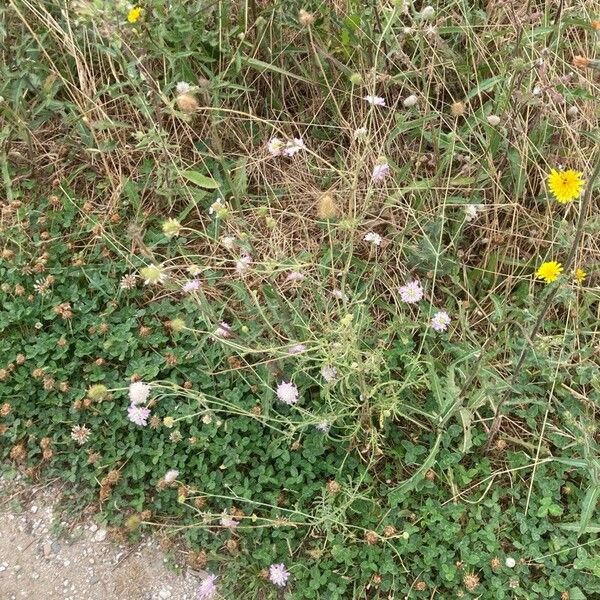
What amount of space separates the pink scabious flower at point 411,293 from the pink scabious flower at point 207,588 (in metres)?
0.91

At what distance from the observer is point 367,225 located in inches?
81.3

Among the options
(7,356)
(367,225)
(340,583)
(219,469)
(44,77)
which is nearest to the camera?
(340,583)

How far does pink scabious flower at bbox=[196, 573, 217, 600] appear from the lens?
1654 mm

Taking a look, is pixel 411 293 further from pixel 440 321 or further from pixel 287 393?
pixel 287 393

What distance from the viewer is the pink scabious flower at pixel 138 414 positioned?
1755 millimetres

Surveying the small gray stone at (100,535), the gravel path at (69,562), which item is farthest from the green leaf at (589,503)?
the small gray stone at (100,535)

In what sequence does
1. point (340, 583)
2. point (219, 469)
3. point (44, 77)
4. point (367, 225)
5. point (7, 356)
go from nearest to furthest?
point (340, 583)
point (219, 469)
point (7, 356)
point (367, 225)
point (44, 77)

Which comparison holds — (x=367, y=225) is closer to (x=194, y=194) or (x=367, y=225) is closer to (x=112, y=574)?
(x=194, y=194)

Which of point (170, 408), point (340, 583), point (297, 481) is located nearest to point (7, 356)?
point (170, 408)

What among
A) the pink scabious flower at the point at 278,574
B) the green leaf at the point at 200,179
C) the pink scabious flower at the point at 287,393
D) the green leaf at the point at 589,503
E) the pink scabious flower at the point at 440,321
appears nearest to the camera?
the green leaf at the point at 589,503

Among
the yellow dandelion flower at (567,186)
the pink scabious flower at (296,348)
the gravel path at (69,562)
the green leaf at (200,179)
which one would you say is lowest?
the gravel path at (69,562)

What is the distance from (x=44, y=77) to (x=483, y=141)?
147 centimetres

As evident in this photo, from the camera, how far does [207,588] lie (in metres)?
1.65

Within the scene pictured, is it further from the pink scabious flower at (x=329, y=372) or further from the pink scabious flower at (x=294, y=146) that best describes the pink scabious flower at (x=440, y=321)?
the pink scabious flower at (x=294, y=146)
